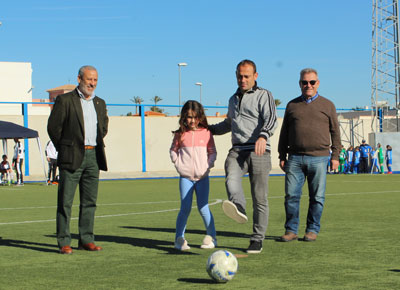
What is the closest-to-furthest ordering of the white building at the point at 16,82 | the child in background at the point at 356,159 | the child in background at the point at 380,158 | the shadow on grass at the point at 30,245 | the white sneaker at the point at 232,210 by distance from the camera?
1. the white sneaker at the point at 232,210
2. the shadow on grass at the point at 30,245
3. the child in background at the point at 380,158
4. the child in background at the point at 356,159
5. the white building at the point at 16,82

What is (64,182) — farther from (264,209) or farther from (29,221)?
(29,221)

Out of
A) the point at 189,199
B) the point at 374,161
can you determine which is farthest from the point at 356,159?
the point at 189,199

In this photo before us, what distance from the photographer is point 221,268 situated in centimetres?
542

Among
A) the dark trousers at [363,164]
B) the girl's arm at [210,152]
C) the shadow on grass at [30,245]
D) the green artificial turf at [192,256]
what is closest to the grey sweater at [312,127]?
the green artificial turf at [192,256]

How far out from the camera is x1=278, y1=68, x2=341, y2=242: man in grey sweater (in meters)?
8.07

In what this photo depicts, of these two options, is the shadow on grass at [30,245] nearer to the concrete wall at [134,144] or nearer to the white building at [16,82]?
the concrete wall at [134,144]

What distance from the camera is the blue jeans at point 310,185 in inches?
319

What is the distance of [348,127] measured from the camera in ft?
141

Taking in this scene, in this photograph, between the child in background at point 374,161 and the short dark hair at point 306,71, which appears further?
the child in background at point 374,161

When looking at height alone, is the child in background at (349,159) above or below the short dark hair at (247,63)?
below

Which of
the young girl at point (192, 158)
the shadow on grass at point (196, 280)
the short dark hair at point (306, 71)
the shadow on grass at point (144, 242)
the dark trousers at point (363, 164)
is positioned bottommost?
the dark trousers at point (363, 164)

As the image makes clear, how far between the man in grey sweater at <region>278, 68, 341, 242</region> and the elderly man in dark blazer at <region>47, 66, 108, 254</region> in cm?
237

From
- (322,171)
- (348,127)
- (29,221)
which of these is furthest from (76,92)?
(348,127)

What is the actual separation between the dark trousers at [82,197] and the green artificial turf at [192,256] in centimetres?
23
